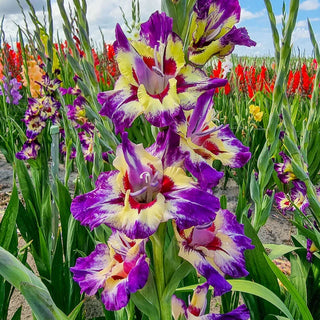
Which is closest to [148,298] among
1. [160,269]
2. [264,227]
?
[160,269]

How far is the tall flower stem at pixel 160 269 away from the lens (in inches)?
21.0

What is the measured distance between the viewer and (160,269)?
1.79 feet

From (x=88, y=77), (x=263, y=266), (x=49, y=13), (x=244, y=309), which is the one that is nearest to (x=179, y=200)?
(x=244, y=309)

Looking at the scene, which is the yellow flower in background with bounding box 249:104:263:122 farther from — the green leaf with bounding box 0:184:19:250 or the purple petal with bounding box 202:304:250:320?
the purple petal with bounding box 202:304:250:320

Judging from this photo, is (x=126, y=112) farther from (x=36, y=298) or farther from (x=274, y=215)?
(x=274, y=215)

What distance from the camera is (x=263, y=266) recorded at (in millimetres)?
1095

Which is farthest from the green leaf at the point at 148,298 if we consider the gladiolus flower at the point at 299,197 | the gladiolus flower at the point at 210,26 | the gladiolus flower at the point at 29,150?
the gladiolus flower at the point at 29,150

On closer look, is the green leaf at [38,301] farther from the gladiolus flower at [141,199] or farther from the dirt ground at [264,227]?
the dirt ground at [264,227]

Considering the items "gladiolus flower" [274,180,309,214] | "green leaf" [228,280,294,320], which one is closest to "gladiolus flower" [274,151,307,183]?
"gladiolus flower" [274,180,309,214]

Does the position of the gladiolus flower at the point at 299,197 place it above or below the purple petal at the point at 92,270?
below

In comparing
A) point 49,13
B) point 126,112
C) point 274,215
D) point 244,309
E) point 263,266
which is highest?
point 49,13

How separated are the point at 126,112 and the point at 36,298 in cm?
25

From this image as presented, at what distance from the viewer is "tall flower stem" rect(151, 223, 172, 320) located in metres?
0.53

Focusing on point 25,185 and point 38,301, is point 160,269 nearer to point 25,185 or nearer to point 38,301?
point 38,301
